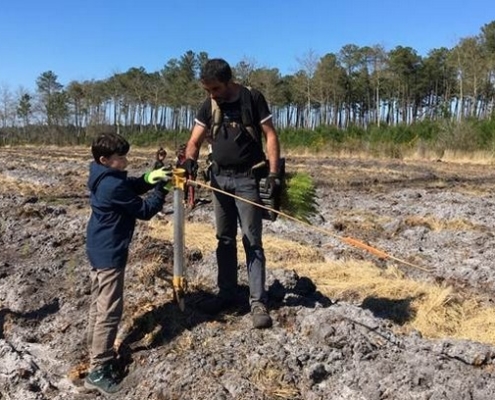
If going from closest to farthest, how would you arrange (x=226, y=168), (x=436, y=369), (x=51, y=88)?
(x=436, y=369), (x=226, y=168), (x=51, y=88)

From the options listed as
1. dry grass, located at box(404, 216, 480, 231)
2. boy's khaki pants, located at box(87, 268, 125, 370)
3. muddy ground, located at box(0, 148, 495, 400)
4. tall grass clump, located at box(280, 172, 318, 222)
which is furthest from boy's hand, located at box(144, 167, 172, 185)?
dry grass, located at box(404, 216, 480, 231)

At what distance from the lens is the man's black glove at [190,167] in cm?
451

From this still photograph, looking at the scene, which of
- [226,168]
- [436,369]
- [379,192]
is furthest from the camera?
[379,192]

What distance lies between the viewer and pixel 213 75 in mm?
4215

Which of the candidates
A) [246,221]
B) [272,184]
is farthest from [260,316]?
[272,184]

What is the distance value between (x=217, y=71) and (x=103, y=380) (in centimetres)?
212

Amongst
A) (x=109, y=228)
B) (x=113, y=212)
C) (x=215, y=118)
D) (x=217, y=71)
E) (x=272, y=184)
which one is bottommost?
(x=109, y=228)

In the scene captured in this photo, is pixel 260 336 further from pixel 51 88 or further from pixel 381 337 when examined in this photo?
pixel 51 88

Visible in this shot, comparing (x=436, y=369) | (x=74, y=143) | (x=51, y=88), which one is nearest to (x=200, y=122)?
(x=436, y=369)

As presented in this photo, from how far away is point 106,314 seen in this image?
413 centimetres

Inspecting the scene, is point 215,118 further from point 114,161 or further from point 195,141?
point 114,161

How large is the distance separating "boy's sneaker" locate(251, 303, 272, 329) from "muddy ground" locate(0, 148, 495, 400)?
51mm

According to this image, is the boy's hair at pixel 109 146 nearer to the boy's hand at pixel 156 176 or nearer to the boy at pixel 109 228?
the boy at pixel 109 228

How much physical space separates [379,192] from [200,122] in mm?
9117
